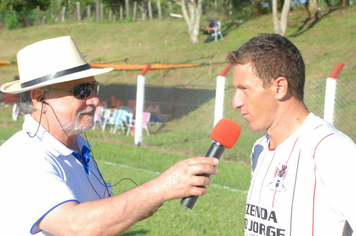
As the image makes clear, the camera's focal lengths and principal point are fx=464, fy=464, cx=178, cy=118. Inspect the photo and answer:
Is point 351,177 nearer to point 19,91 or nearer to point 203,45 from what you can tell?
point 19,91

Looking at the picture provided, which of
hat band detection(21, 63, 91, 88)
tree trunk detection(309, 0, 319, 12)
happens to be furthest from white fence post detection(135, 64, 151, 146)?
tree trunk detection(309, 0, 319, 12)

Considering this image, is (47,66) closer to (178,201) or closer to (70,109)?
(70,109)

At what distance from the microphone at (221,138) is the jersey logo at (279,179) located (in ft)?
1.05

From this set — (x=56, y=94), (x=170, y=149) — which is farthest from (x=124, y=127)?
(x=56, y=94)

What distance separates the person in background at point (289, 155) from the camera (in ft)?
7.39

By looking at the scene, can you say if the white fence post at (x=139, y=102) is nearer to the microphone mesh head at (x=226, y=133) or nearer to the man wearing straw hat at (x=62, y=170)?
the man wearing straw hat at (x=62, y=170)

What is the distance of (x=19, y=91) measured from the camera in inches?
118

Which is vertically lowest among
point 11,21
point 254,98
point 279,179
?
point 11,21

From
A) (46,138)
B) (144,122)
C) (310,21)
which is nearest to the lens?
(46,138)

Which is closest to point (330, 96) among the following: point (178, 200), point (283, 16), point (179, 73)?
point (178, 200)

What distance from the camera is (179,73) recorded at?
82.5 ft

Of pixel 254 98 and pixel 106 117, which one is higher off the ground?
pixel 254 98

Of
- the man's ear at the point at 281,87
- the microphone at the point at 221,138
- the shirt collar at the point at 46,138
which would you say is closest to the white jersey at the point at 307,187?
the man's ear at the point at 281,87

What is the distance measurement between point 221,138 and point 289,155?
1.55 feet
